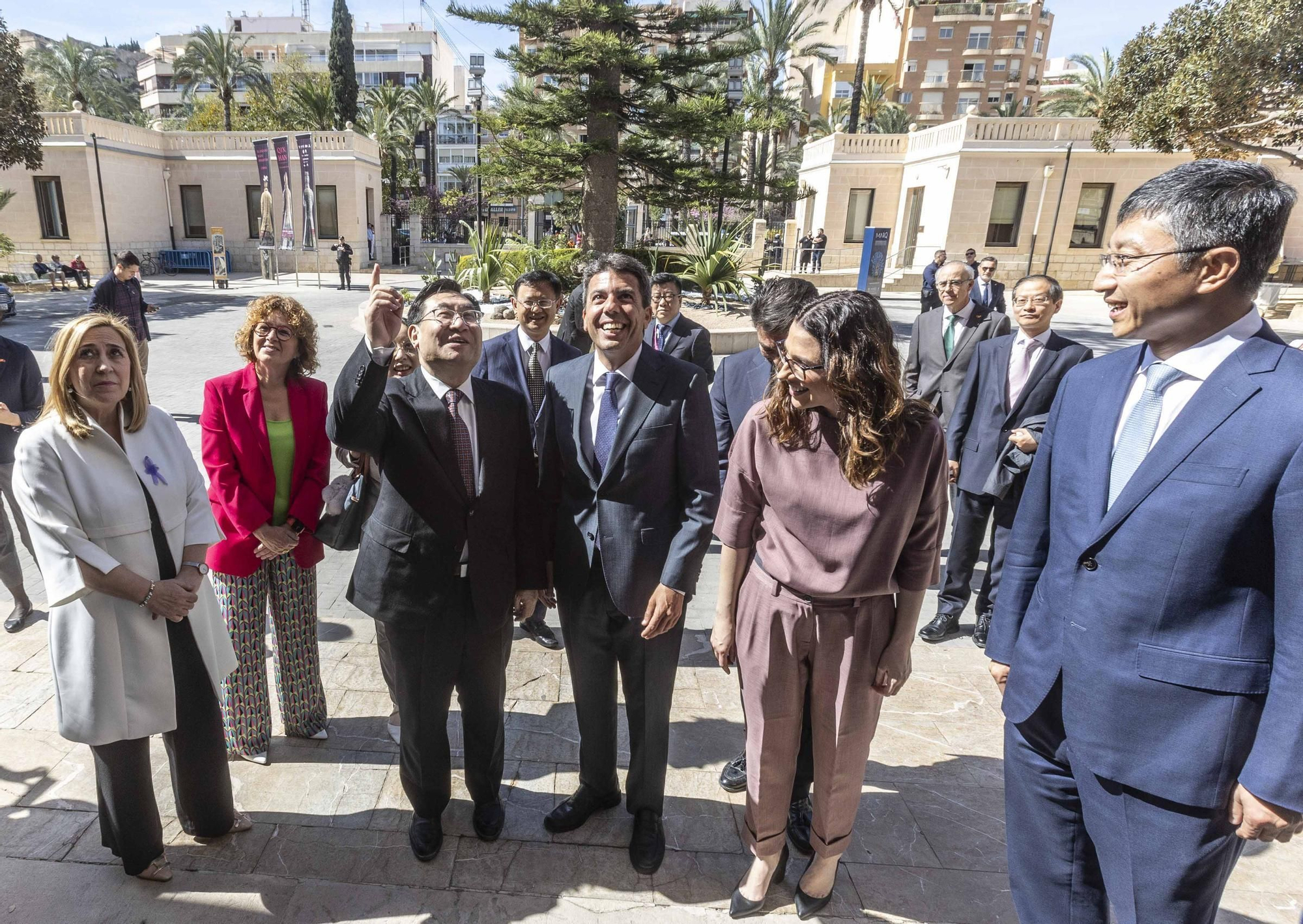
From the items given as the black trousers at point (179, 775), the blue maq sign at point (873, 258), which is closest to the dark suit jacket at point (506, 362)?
the black trousers at point (179, 775)

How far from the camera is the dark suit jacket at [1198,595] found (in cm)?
140

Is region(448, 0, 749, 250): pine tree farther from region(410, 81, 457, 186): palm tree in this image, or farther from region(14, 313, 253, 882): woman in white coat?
region(410, 81, 457, 186): palm tree

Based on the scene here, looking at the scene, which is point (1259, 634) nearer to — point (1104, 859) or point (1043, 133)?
point (1104, 859)

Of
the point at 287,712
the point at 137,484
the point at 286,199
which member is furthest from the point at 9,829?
the point at 286,199

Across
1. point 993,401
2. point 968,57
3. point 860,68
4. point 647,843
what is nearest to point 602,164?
point 993,401

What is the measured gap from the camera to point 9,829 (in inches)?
94.7

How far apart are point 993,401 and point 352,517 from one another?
132 inches

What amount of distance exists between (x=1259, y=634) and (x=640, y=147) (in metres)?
14.3

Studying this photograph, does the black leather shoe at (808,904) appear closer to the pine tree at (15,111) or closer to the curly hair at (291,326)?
the curly hair at (291,326)

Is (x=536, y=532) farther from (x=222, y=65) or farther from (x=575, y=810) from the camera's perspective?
(x=222, y=65)

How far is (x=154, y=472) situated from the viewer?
215 centimetres

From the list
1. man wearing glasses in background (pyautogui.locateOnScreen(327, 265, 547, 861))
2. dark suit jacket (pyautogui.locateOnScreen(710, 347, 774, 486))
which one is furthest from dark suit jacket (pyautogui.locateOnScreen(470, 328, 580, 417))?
man wearing glasses in background (pyautogui.locateOnScreen(327, 265, 547, 861))

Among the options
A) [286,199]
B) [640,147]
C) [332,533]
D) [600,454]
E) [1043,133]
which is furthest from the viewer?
[1043,133]

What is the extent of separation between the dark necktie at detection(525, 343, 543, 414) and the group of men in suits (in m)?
1.22
